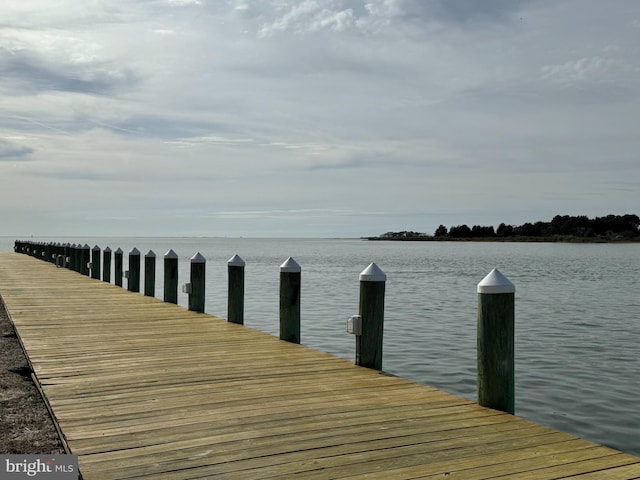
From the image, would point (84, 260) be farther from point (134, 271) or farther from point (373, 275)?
point (373, 275)

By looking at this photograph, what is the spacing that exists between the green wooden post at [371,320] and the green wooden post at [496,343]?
1847 mm

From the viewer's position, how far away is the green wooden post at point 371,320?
25.2 ft

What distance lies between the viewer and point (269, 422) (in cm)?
522

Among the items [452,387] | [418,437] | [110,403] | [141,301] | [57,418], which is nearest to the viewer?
[418,437]

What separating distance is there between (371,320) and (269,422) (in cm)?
275

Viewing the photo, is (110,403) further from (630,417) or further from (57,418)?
(630,417)

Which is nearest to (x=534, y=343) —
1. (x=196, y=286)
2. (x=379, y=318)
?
(x=196, y=286)

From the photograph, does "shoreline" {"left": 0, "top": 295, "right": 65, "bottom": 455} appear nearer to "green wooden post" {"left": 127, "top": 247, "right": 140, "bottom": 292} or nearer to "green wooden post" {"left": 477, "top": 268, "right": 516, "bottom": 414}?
"green wooden post" {"left": 477, "top": 268, "right": 516, "bottom": 414}

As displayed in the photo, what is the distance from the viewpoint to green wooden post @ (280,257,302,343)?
9484 mm

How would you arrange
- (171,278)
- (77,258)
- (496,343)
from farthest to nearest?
(77,258) → (171,278) → (496,343)

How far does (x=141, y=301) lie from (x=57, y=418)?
9370 mm

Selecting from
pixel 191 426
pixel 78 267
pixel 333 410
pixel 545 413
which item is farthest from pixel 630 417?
pixel 78 267

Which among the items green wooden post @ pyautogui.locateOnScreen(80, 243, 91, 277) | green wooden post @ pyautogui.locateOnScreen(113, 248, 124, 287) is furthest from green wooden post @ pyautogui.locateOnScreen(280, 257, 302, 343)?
green wooden post @ pyautogui.locateOnScreen(80, 243, 91, 277)

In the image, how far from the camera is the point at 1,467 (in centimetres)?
427
